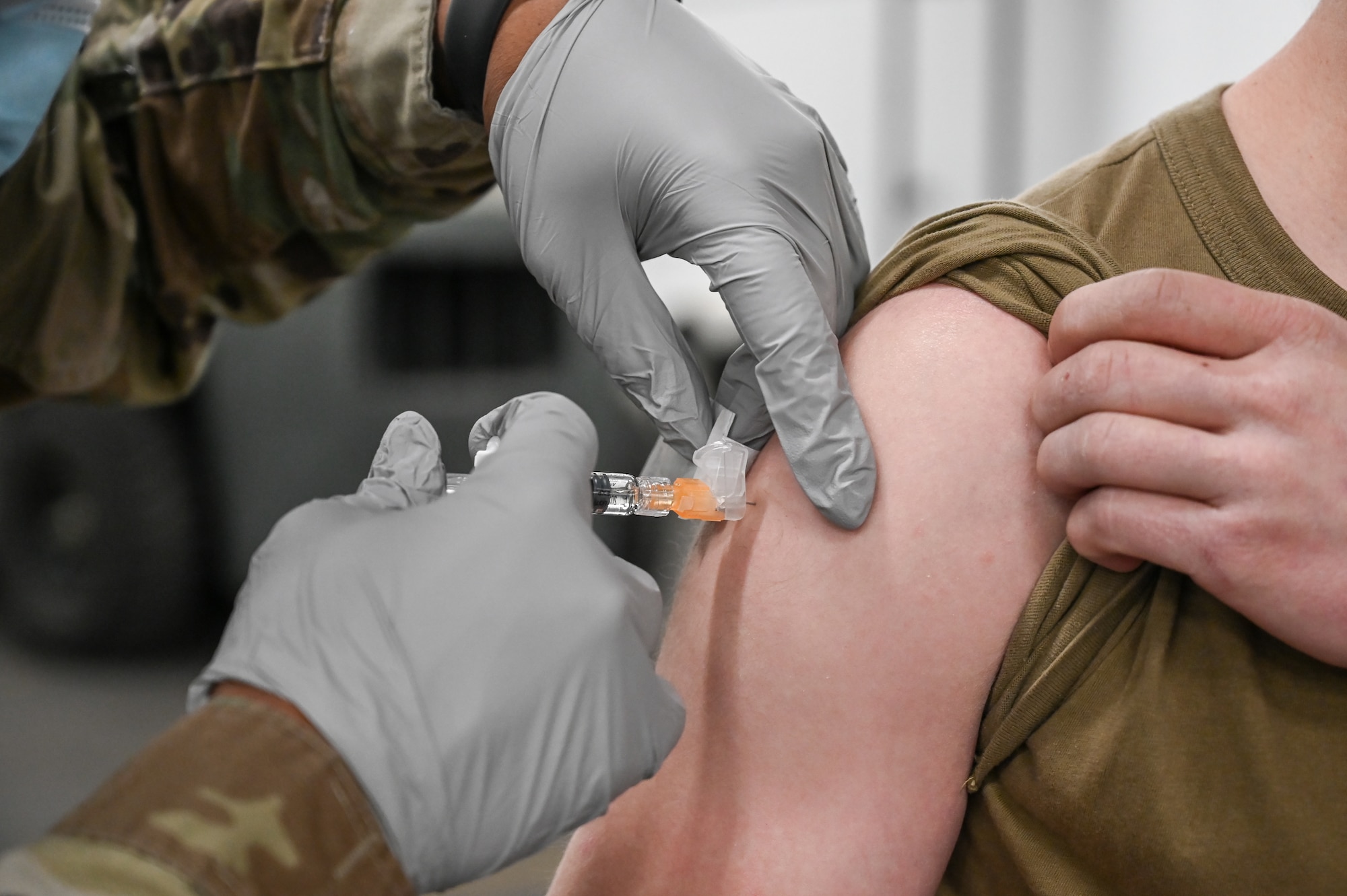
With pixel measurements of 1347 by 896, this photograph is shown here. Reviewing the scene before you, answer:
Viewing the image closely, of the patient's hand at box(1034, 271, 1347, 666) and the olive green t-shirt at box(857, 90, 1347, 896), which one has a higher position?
the patient's hand at box(1034, 271, 1347, 666)

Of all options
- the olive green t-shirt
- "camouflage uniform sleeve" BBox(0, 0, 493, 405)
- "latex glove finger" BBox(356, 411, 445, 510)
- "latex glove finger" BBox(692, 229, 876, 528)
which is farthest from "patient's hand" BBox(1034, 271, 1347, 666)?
"camouflage uniform sleeve" BBox(0, 0, 493, 405)

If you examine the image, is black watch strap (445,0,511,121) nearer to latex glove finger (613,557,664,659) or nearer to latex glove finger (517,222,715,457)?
latex glove finger (517,222,715,457)

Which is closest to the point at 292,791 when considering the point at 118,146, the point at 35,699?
the point at 118,146

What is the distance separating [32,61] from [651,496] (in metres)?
0.81

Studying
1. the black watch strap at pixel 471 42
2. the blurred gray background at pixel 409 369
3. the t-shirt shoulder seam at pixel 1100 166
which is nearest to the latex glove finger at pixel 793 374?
the t-shirt shoulder seam at pixel 1100 166

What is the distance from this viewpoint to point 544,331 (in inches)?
141

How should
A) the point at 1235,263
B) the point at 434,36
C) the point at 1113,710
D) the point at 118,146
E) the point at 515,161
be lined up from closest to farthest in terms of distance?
1. the point at 1113,710
2. the point at 1235,263
3. the point at 515,161
4. the point at 434,36
5. the point at 118,146

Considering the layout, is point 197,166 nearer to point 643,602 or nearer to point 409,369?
point 643,602

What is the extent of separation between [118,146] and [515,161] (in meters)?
0.69

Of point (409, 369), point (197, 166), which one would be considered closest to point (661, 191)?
point (197, 166)

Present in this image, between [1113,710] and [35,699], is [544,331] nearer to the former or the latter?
[35,699]

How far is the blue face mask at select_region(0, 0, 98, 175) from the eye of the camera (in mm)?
1033

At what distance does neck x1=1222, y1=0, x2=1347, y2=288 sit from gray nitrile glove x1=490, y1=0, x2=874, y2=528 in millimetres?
392

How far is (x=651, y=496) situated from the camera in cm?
90
